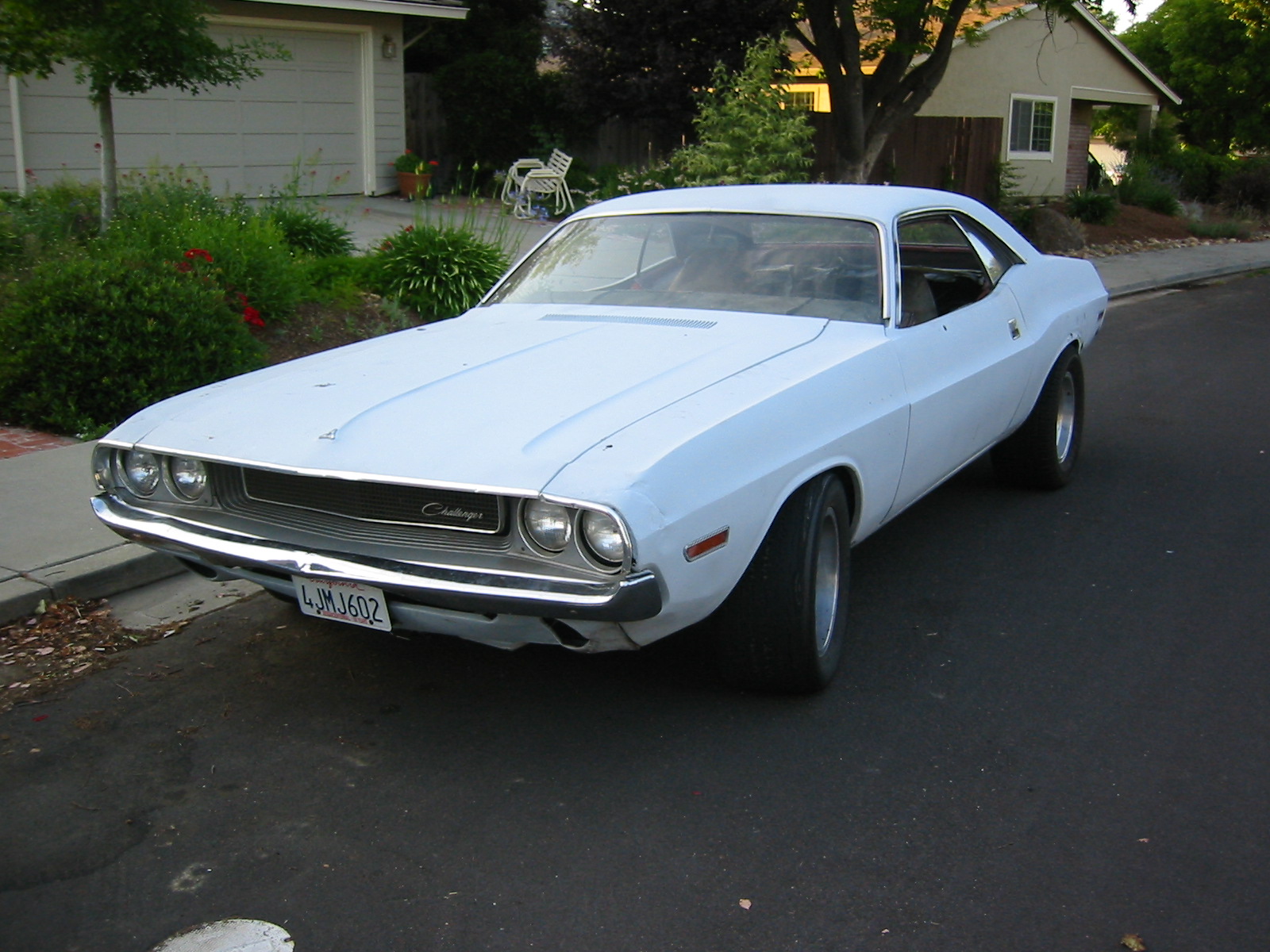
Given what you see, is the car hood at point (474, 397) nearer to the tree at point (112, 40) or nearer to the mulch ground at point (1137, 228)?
the tree at point (112, 40)

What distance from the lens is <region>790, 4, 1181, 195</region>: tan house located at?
23.5 m

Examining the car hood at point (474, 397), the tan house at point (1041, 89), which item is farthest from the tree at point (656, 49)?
the car hood at point (474, 397)

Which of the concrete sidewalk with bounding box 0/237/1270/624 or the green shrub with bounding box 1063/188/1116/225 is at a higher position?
the green shrub with bounding box 1063/188/1116/225

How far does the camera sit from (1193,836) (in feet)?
10.6

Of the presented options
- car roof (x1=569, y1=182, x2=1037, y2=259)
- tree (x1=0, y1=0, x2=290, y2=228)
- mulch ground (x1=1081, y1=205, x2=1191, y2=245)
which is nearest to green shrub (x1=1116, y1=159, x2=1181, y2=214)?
mulch ground (x1=1081, y1=205, x2=1191, y2=245)

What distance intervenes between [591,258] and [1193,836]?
325cm

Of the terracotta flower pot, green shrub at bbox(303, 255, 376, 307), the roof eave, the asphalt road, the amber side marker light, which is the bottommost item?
the asphalt road

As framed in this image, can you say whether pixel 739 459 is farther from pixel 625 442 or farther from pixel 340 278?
pixel 340 278

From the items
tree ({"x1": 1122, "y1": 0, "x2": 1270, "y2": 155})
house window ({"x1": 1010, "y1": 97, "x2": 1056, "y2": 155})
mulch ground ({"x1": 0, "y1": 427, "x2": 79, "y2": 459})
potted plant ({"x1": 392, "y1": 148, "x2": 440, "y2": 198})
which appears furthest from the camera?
tree ({"x1": 1122, "y1": 0, "x2": 1270, "y2": 155})

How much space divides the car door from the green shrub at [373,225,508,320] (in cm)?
455

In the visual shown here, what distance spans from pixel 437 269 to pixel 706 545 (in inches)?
274

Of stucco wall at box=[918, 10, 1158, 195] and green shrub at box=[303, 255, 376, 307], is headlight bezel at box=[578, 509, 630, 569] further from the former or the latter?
stucco wall at box=[918, 10, 1158, 195]

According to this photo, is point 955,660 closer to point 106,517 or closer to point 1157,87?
point 106,517

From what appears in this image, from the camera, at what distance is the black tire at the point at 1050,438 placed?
6.03m
